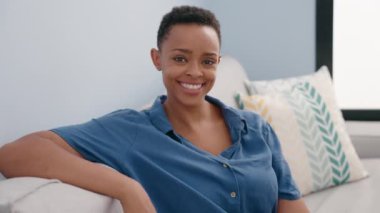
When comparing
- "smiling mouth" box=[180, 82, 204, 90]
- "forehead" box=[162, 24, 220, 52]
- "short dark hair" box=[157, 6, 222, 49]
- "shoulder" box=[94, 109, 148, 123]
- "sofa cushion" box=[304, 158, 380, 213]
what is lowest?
"sofa cushion" box=[304, 158, 380, 213]

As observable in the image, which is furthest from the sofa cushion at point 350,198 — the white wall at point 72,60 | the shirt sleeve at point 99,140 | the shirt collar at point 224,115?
the shirt sleeve at point 99,140

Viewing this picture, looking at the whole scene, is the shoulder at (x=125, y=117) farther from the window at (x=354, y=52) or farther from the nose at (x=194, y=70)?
the window at (x=354, y=52)

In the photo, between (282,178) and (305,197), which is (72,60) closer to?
(282,178)

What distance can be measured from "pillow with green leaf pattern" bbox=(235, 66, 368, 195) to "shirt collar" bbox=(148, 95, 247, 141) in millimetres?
622

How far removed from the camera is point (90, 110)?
1732 millimetres

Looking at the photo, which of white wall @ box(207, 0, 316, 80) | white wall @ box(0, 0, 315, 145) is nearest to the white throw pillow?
white wall @ box(0, 0, 315, 145)

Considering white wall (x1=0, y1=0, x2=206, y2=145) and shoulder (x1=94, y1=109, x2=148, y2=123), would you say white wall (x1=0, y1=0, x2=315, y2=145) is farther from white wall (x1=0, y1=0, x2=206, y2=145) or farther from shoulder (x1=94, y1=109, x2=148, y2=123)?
shoulder (x1=94, y1=109, x2=148, y2=123)

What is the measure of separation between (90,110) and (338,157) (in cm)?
98

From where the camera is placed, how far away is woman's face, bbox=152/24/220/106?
133cm

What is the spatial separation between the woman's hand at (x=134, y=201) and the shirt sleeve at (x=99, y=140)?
15cm

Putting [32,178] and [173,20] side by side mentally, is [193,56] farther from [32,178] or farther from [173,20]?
[32,178]

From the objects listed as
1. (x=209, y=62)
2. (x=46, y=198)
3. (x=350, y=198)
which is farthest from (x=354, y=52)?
(x=46, y=198)

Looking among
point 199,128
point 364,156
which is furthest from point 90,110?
point 364,156

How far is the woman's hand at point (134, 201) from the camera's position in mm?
1079
